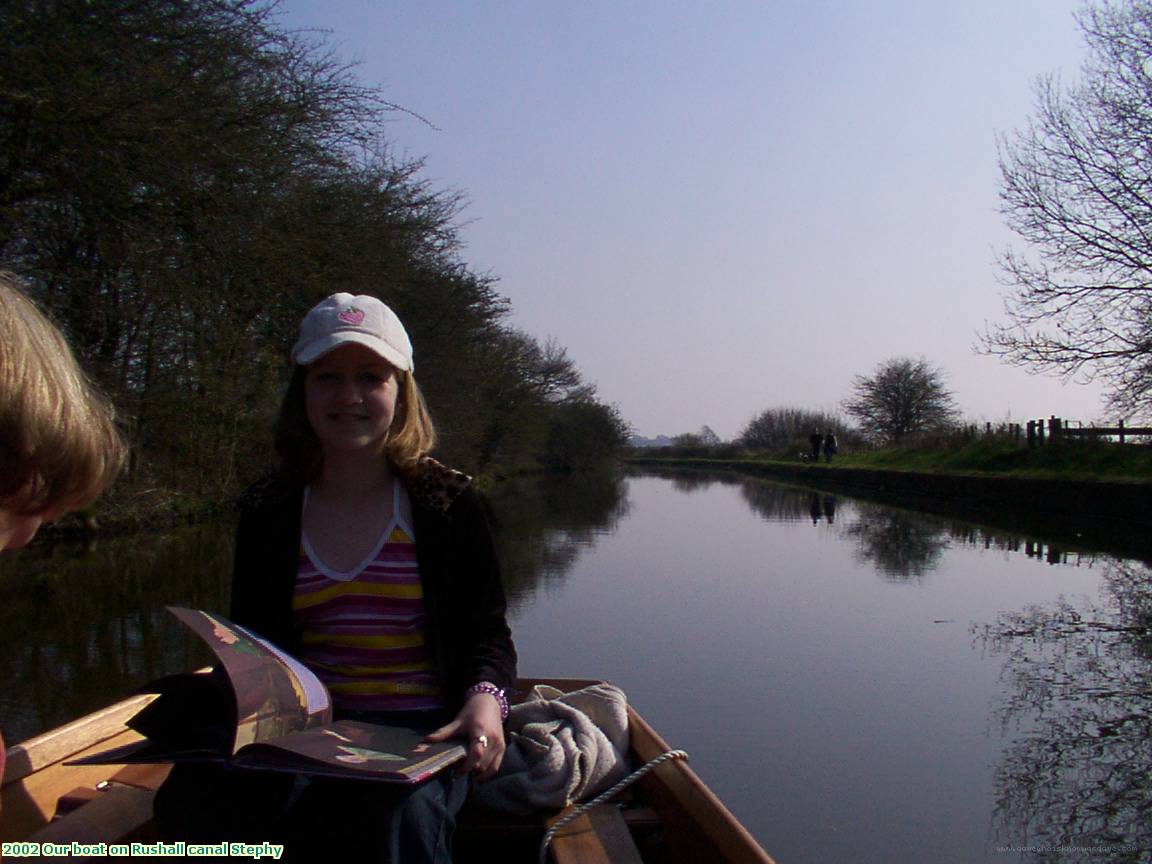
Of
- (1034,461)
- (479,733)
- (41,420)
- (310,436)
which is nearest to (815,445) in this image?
(1034,461)

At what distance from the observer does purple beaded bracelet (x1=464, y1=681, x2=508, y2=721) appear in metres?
2.18

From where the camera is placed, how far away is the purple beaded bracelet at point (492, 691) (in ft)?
7.15

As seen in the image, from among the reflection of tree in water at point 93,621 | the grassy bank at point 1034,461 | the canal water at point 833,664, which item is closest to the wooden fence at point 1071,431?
the grassy bank at point 1034,461

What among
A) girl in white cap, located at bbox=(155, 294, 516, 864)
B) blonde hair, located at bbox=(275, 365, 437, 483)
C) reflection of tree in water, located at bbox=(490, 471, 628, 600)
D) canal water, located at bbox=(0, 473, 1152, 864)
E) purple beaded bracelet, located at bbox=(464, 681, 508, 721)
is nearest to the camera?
purple beaded bracelet, located at bbox=(464, 681, 508, 721)

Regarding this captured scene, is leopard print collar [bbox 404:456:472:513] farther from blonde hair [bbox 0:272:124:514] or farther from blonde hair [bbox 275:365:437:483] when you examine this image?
blonde hair [bbox 0:272:124:514]

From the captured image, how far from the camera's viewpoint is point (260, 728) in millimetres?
1854

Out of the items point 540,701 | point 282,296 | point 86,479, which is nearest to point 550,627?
point 540,701

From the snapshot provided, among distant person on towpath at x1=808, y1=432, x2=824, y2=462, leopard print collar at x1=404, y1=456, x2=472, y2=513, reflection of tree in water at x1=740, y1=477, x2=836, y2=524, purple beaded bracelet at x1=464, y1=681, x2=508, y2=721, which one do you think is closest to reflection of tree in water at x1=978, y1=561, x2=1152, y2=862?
purple beaded bracelet at x1=464, y1=681, x2=508, y2=721

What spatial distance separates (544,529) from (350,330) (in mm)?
13362

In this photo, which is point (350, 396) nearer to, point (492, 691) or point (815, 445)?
point (492, 691)

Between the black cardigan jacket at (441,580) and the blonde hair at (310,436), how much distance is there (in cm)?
9

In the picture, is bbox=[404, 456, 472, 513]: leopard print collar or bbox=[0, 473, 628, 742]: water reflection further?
bbox=[0, 473, 628, 742]: water reflection

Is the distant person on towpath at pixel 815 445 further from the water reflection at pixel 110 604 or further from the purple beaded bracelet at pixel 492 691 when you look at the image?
the purple beaded bracelet at pixel 492 691

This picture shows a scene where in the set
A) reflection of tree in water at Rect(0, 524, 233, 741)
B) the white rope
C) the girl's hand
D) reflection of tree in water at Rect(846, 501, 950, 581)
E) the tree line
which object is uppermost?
the tree line
